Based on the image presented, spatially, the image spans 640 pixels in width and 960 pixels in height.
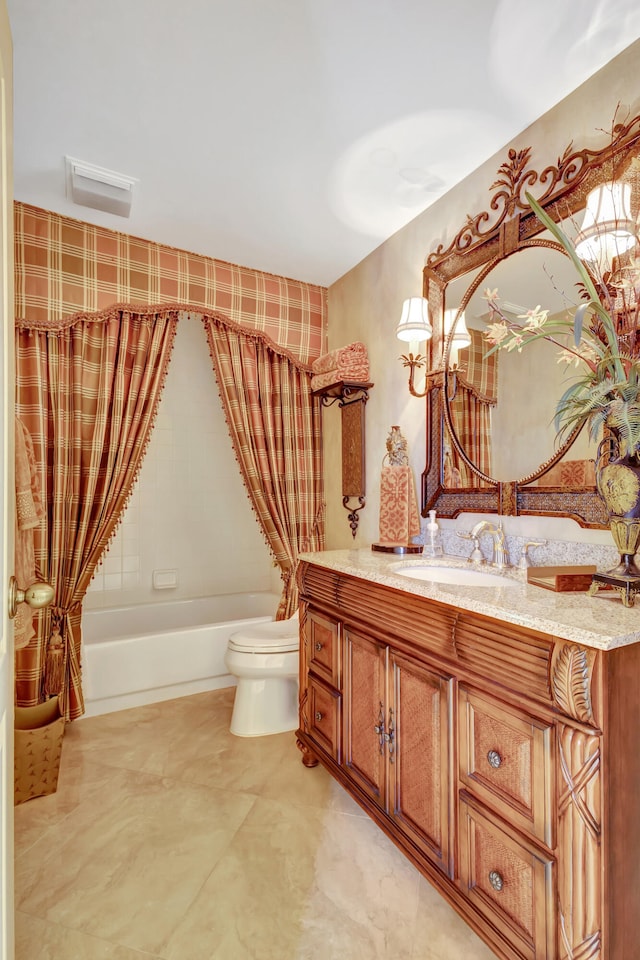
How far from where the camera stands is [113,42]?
1.49 meters

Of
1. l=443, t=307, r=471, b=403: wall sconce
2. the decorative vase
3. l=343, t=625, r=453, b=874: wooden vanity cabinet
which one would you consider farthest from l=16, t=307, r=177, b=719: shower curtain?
the decorative vase

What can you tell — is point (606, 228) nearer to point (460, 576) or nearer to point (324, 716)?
point (460, 576)

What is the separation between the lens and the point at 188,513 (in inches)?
136

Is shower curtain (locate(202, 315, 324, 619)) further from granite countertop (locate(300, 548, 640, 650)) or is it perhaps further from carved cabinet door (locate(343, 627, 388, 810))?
granite countertop (locate(300, 548, 640, 650))

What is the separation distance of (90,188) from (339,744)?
8.36 feet

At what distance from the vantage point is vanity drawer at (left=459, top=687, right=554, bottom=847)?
1.05 m

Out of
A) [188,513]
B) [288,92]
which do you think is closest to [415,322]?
Answer: [288,92]

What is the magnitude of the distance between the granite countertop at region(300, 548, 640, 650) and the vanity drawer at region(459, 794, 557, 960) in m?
0.51

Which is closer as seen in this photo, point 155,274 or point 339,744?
point 339,744

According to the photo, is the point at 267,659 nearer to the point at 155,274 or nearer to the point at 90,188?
the point at 155,274

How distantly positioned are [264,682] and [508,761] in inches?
58.6

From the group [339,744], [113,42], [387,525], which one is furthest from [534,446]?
[113,42]

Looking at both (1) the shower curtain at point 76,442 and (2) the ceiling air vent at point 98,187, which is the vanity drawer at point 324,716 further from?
(2) the ceiling air vent at point 98,187

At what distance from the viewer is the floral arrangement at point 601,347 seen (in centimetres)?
115
